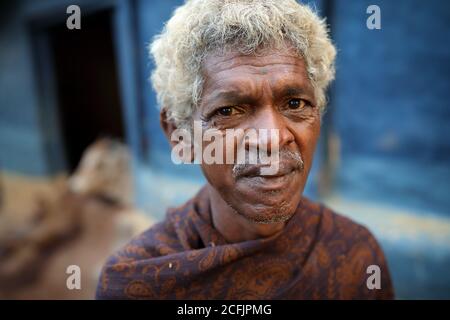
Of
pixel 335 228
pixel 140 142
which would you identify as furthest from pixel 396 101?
pixel 140 142

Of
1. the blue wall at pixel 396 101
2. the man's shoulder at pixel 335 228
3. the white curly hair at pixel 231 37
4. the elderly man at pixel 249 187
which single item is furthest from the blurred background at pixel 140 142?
the man's shoulder at pixel 335 228

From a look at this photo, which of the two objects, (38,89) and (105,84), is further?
(105,84)

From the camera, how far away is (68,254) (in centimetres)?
582

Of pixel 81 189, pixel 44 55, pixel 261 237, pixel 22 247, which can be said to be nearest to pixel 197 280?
pixel 261 237

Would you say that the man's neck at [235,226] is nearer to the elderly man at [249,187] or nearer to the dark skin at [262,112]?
the elderly man at [249,187]

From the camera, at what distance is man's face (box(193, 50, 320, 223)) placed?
61.7 inches

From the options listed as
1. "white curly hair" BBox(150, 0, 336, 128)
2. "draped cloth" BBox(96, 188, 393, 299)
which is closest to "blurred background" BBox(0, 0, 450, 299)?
"white curly hair" BBox(150, 0, 336, 128)

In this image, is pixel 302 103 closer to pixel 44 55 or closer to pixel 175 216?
pixel 175 216

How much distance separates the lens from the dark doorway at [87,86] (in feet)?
29.6

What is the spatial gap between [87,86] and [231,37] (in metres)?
8.99

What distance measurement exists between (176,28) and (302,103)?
0.62m

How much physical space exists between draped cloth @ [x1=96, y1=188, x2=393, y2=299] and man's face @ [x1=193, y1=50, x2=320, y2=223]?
324mm

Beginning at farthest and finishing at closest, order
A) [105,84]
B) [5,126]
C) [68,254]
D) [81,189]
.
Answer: [105,84] < [5,126] < [81,189] < [68,254]

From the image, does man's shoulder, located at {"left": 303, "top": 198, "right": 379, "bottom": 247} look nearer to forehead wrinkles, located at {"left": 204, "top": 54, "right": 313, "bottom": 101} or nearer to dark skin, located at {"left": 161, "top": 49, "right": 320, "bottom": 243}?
dark skin, located at {"left": 161, "top": 49, "right": 320, "bottom": 243}
